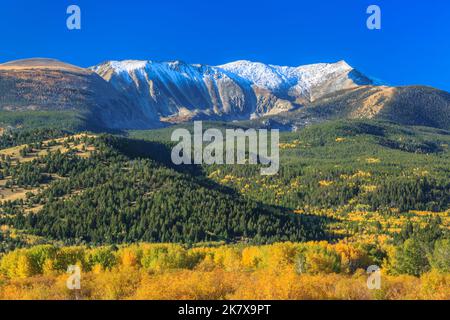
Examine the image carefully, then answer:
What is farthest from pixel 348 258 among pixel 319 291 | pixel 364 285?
pixel 319 291

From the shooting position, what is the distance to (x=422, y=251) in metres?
143

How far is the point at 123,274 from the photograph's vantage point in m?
74.4

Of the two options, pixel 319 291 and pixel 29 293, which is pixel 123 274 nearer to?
pixel 29 293

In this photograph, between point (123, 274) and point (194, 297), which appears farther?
point (123, 274)

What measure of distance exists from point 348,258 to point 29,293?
109072mm

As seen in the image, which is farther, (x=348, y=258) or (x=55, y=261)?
(x=348, y=258)

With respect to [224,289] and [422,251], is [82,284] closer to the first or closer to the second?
[224,289]

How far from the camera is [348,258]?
15138cm

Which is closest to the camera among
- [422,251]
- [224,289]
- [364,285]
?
[224,289]

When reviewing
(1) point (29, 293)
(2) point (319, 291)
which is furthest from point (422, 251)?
(1) point (29, 293)
